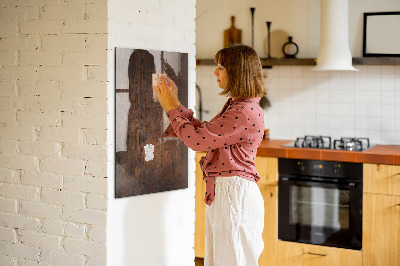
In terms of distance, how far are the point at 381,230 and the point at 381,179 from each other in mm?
338

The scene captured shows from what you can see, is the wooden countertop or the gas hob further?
the gas hob

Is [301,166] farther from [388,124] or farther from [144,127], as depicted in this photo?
[144,127]

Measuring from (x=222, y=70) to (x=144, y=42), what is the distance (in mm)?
496

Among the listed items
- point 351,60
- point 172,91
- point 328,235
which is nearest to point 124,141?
point 172,91

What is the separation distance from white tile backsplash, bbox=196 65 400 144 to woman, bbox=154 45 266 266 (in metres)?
1.98

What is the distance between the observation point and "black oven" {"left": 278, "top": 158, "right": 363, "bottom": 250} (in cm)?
386

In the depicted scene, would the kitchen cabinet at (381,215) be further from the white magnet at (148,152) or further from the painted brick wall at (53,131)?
the painted brick wall at (53,131)

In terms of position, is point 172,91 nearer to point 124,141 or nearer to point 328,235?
point 124,141

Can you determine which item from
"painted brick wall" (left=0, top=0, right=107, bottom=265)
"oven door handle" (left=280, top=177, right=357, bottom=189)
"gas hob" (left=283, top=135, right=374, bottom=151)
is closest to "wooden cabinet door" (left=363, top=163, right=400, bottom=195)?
"oven door handle" (left=280, top=177, right=357, bottom=189)

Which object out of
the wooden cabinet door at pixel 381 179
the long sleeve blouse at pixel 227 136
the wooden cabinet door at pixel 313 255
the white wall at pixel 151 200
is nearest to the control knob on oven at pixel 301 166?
the wooden cabinet door at pixel 381 179

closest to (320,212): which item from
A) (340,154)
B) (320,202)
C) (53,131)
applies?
Answer: (320,202)

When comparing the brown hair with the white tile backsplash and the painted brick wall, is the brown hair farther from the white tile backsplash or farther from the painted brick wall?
the white tile backsplash

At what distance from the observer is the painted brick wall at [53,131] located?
9.21 ft

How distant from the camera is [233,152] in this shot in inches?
105
